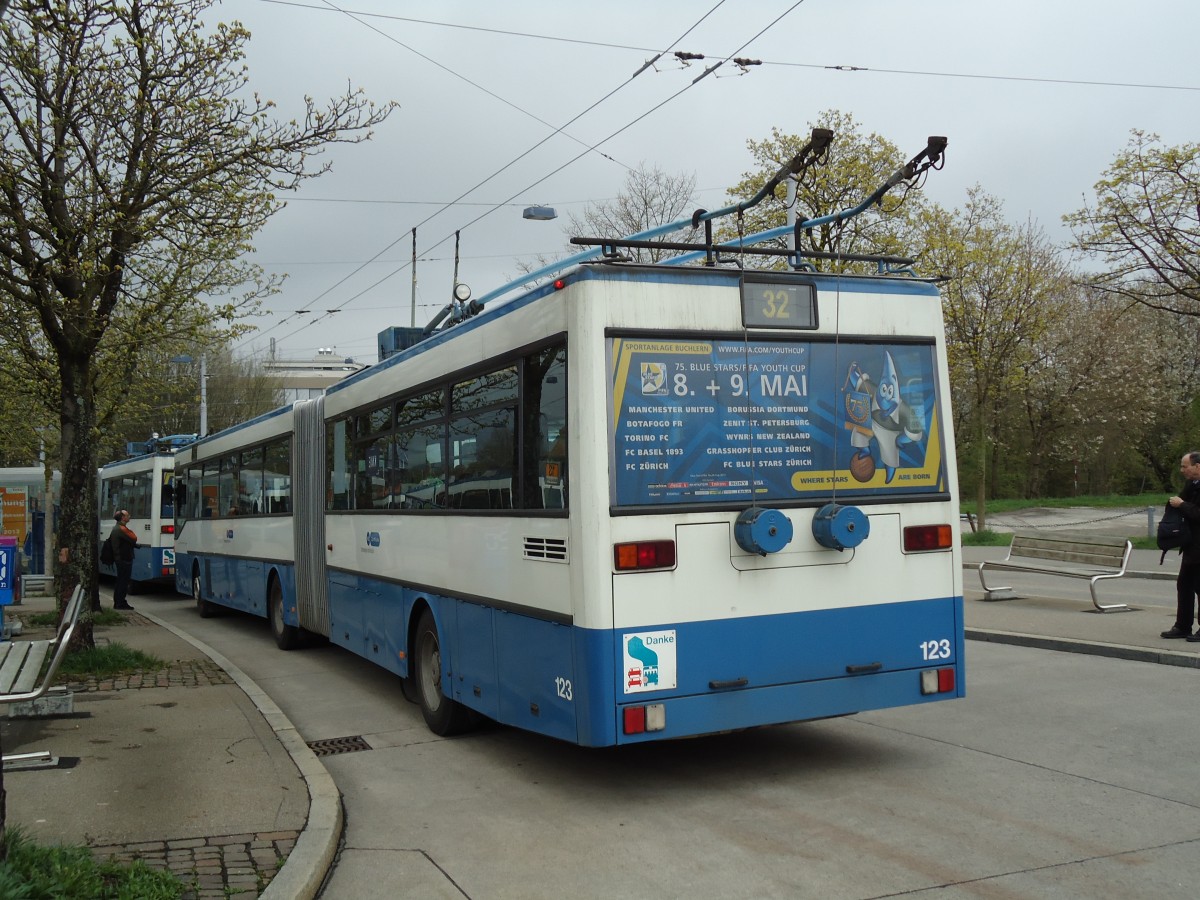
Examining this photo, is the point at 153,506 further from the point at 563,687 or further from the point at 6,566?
the point at 563,687

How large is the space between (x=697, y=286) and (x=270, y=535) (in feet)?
31.7

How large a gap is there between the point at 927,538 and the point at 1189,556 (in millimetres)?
5378

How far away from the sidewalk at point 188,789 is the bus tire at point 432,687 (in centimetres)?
108

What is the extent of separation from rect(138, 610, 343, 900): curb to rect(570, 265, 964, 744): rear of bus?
147 centimetres

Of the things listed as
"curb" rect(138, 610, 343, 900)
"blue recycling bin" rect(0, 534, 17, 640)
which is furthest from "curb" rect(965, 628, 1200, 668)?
"blue recycling bin" rect(0, 534, 17, 640)

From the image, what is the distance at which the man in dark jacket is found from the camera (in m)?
10.9

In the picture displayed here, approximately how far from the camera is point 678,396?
6.42 metres

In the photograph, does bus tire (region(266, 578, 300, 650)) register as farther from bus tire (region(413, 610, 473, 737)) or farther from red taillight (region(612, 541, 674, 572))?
red taillight (region(612, 541, 674, 572))

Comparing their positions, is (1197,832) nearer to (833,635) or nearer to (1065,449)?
(833,635)

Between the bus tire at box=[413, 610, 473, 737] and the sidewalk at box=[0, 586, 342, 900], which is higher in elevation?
the bus tire at box=[413, 610, 473, 737]

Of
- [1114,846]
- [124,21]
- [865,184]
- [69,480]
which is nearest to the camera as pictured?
[1114,846]

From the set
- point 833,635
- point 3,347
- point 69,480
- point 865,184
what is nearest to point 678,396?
point 833,635

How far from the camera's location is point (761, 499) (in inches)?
260

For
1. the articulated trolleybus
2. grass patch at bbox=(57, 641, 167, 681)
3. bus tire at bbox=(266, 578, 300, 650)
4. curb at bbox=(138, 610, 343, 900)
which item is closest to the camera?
curb at bbox=(138, 610, 343, 900)
